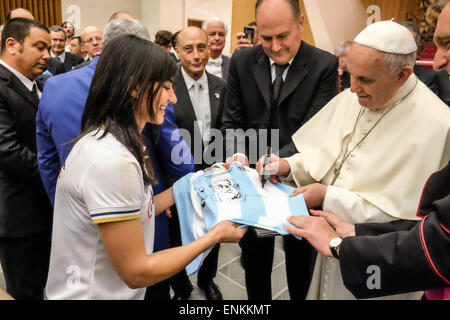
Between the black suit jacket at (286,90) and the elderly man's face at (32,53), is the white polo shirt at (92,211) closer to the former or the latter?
the black suit jacket at (286,90)

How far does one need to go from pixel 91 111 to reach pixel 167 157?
915mm

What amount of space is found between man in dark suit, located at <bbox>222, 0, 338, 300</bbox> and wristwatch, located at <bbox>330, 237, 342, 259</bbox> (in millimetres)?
738

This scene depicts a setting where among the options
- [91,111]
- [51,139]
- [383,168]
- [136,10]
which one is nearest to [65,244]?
[91,111]

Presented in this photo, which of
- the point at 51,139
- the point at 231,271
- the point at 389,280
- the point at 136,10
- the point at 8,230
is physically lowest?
the point at 231,271

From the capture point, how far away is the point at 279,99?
2279mm

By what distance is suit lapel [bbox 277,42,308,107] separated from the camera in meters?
2.23

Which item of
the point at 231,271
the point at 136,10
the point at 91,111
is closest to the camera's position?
the point at 91,111

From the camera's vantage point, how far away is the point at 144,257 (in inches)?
46.9

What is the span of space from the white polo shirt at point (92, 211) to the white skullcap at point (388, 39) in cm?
121

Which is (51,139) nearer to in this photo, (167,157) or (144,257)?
(167,157)

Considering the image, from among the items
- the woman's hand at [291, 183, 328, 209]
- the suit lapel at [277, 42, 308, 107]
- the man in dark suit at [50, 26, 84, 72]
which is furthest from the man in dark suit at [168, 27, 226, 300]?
the man in dark suit at [50, 26, 84, 72]

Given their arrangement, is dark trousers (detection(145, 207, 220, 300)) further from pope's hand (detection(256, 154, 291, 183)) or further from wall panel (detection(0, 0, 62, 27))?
wall panel (detection(0, 0, 62, 27))

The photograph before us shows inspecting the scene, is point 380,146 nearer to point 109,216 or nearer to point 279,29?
point 279,29

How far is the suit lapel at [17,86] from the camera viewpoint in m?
2.22
